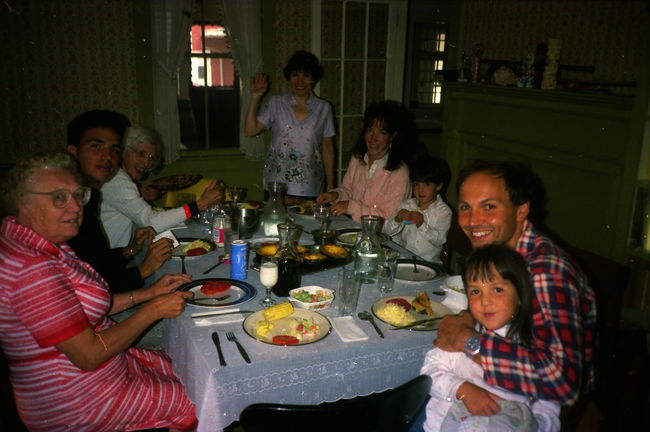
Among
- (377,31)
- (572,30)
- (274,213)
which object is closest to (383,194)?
(274,213)

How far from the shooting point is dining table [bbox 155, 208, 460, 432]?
1.45m

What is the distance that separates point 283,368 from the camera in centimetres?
150

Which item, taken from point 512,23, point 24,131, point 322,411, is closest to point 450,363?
point 322,411

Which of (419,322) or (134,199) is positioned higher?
(134,199)

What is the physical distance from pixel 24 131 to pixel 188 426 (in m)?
3.69

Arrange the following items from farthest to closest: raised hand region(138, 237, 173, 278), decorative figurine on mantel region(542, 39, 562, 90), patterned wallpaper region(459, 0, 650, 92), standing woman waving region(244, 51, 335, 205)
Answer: standing woman waving region(244, 51, 335, 205), decorative figurine on mantel region(542, 39, 562, 90), patterned wallpaper region(459, 0, 650, 92), raised hand region(138, 237, 173, 278)

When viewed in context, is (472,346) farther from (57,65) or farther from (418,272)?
(57,65)

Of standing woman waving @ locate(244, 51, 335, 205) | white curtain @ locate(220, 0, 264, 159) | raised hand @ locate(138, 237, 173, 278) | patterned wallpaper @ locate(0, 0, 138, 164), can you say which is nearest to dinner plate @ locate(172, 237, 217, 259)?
raised hand @ locate(138, 237, 173, 278)

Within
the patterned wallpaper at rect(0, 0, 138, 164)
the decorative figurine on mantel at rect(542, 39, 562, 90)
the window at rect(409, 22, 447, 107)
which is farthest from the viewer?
the window at rect(409, 22, 447, 107)

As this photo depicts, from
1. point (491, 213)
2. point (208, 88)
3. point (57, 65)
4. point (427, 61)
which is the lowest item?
point (491, 213)

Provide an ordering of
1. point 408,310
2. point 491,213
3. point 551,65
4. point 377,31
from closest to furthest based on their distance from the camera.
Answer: point 491,213, point 408,310, point 551,65, point 377,31

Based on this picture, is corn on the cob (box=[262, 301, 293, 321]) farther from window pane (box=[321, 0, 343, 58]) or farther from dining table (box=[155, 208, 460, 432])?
window pane (box=[321, 0, 343, 58])

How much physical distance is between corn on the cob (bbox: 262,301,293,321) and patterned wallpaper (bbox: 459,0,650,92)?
3295 millimetres

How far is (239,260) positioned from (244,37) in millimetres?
3336
